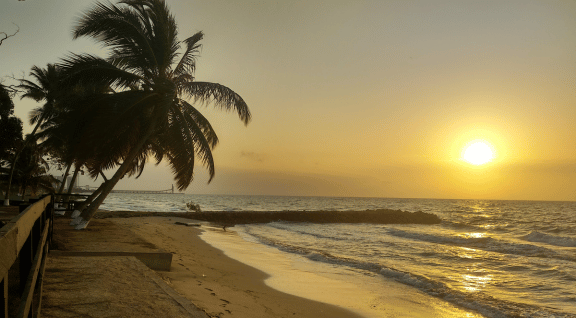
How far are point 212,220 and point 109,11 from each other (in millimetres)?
23722

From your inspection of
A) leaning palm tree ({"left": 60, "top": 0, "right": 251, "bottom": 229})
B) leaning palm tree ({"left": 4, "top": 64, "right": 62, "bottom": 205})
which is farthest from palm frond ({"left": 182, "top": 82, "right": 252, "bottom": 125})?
leaning palm tree ({"left": 4, "top": 64, "right": 62, "bottom": 205})

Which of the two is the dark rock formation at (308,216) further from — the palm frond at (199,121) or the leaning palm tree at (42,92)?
the palm frond at (199,121)

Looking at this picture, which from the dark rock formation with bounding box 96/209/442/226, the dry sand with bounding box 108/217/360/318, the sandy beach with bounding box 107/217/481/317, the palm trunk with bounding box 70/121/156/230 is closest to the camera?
the dry sand with bounding box 108/217/360/318

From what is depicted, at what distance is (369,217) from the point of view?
1702 inches

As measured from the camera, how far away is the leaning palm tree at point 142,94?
42.7 feet

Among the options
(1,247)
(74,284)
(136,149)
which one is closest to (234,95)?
(136,149)

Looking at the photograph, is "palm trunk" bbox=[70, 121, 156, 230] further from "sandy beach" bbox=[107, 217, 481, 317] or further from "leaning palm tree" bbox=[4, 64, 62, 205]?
"leaning palm tree" bbox=[4, 64, 62, 205]

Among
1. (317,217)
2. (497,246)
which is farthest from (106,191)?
Answer: (317,217)

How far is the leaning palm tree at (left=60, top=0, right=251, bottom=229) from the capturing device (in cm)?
1301

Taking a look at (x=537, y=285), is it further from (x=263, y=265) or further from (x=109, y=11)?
(x=109, y=11)

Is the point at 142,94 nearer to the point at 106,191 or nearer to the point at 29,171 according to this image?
the point at 106,191

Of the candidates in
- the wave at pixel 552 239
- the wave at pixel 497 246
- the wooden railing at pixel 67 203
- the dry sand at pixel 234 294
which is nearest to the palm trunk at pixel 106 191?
the dry sand at pixel 234 294

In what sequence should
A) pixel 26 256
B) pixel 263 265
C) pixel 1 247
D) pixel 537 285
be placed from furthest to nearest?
pixel 263 265
pixel 537 285
pixel 26 256
pixel 1 247

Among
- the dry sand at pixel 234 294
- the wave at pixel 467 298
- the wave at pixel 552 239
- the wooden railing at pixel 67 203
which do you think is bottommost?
the dry sand at pixel 234 294
